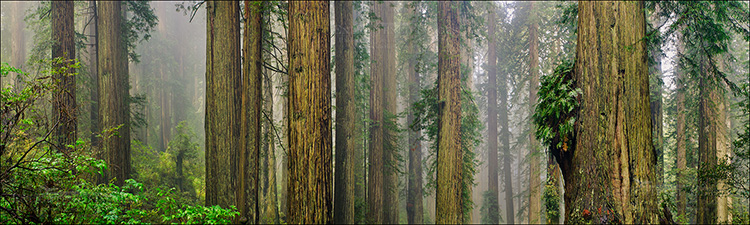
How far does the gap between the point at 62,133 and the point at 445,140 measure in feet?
26.4

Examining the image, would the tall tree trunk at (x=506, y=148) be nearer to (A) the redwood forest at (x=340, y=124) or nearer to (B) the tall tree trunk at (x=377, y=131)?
(A) the redwood forest at (x=340, y=124)

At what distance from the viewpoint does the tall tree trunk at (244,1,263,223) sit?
679 centimetres

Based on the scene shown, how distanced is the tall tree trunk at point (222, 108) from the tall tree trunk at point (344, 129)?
2328 millimetres

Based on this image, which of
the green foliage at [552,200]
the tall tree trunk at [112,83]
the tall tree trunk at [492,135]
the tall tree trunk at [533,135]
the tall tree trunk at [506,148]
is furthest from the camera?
the tall tree trunk at [506,148]

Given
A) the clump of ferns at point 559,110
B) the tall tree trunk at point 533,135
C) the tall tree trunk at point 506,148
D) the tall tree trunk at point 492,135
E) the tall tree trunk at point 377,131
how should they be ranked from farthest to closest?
the tall tree trunk at point 506,148 < the tall tree trunk at point 492,135 < the tall tree trunk at point 533,135 < the tall tree trunk at point 377,131 < the clump of ferns at point 559,110

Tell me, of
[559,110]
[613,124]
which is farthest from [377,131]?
[613,124]

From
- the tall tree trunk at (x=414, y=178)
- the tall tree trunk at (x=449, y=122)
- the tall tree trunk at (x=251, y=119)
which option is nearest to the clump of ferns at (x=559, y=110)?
the tall tree trunk at (x=449, y=122)

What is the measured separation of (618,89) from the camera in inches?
163

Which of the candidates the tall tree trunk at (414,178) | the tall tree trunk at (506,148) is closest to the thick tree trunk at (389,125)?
the tall tree trunk at (414,178)

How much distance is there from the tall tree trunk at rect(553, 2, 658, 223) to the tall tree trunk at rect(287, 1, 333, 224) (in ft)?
10.7

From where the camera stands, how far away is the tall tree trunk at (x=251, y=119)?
6.79 meters

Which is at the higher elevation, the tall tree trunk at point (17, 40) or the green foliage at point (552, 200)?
the tall tree trunk at point (17, 40)

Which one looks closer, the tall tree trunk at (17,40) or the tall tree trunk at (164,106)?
the tall tree trunk at (17,40)

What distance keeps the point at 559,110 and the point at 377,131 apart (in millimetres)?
6350
